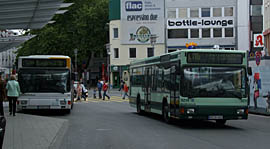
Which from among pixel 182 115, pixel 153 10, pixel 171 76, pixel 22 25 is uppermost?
pixel 153 10

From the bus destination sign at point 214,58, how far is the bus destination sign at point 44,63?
8703 millimetres

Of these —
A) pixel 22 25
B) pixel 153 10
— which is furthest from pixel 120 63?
pixel 22 25

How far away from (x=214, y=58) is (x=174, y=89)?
1.65m

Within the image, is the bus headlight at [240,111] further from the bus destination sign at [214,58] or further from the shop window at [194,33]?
the shop window at [194,33]

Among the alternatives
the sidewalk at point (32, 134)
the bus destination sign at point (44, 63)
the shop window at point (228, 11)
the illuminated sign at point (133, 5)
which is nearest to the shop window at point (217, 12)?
the shop window at point (228, 11)

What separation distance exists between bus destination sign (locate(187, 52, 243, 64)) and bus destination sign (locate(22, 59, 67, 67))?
870 cm

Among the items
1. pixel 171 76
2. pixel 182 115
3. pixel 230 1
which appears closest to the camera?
pixel 182 115

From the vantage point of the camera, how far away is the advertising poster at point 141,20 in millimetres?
70688

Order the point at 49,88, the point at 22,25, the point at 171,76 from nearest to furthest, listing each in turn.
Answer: the point at 171,76 < the point at 49,88 < the point at 22,25

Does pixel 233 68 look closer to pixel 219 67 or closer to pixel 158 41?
pixel 219 67

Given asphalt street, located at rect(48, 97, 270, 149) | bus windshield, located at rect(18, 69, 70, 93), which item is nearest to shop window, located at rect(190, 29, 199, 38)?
bus windshield, located at rect(18, 69, 70, 93)

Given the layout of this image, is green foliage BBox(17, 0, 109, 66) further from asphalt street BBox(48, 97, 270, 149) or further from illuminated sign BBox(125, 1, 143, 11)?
asphalt street BBox(48, 97, 270, 149)

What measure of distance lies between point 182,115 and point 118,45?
184 ft

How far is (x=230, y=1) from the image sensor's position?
70125 mm
